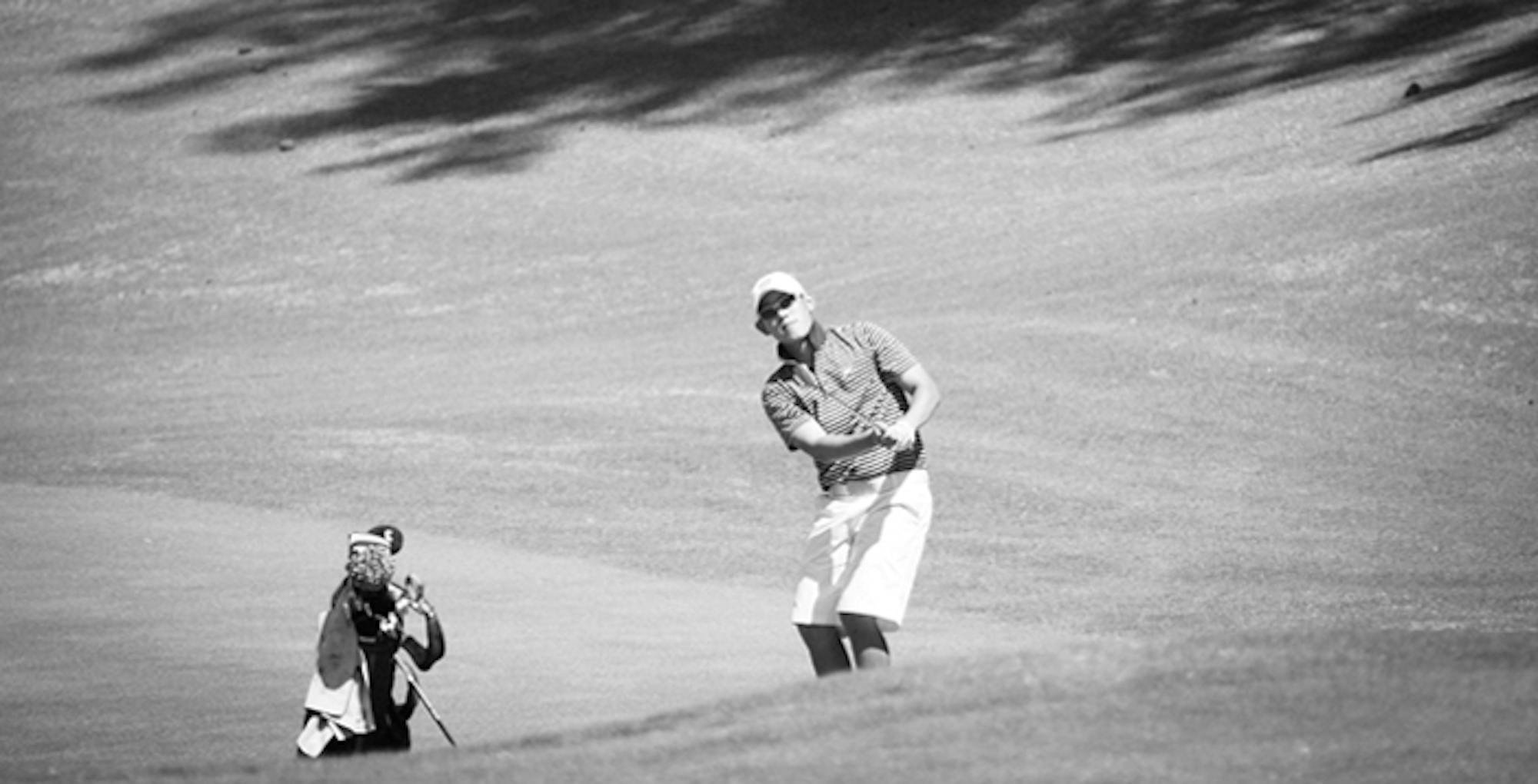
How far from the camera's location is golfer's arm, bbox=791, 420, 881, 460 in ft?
26.4

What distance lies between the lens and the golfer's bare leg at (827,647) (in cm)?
828

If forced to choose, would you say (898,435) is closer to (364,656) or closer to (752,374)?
(364,656)

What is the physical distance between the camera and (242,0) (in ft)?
175

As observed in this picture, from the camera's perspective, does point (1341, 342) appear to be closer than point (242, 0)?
Yes

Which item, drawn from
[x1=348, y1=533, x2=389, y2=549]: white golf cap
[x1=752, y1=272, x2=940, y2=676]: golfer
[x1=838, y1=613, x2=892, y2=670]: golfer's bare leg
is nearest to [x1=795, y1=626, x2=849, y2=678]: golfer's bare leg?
[x1=752, y1=272, x2=940, y2=676]: golfer

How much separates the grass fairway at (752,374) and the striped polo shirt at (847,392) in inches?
46.5

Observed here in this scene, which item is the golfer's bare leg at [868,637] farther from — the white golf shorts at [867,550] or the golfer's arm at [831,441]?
the golfer's arm at [831,441]

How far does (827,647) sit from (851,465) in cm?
73

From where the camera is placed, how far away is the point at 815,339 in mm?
8336

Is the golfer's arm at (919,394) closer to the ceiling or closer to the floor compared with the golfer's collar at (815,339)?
closer to the floor

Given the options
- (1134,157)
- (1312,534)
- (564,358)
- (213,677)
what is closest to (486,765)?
(213,677)

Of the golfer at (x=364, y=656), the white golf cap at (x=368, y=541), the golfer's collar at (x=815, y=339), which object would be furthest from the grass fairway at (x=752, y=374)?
the golfer's collar at (x=815, y=339)

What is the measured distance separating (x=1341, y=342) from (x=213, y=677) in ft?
49.3

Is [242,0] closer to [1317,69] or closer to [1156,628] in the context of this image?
[1317,69]
